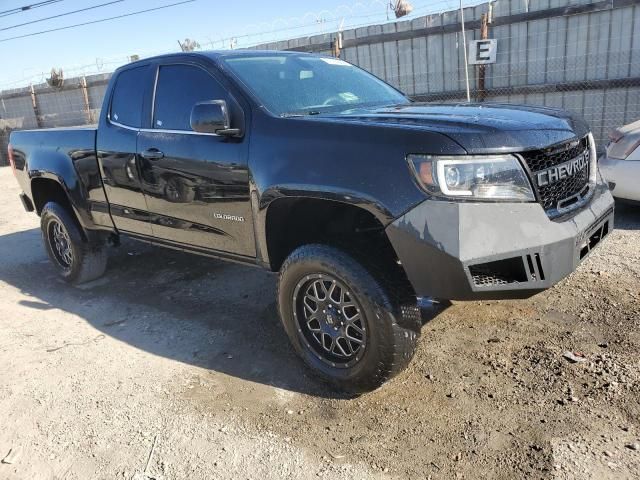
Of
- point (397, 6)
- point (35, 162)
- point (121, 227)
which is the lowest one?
point (121, 227)

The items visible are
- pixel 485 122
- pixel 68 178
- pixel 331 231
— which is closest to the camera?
pixel 485 122

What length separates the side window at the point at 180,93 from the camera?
3.69 metres

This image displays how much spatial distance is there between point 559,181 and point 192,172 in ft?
7.42

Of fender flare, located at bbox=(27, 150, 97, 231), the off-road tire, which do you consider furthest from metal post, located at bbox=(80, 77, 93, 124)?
fender flare, located at bbox=(27, 150, 97, 231)

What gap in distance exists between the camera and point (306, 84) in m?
3.78

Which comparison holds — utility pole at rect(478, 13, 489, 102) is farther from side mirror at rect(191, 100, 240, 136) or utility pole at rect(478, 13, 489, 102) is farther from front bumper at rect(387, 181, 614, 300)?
front bumper at rect(387, 181, 614, 300)

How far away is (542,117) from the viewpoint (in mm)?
3027

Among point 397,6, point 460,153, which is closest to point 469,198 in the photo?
point 460,153

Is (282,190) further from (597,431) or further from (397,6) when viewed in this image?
(397,6)

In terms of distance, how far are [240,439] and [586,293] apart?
279cm

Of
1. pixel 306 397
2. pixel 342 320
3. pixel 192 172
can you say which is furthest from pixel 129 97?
pixel 306 397

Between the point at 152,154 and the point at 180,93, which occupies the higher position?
the point at 180,93

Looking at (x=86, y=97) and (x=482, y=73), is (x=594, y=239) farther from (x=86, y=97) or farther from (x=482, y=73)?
(x=86, y=97)

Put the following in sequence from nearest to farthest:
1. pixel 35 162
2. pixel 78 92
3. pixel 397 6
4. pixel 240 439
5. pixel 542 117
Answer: pixel 240 439, pixel 542 117, pixel 35 162, pixel 397 6, pixel 78 92
